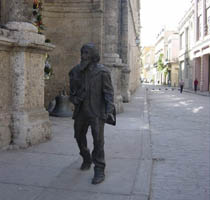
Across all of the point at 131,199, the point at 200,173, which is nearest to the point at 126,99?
the point at 200,173

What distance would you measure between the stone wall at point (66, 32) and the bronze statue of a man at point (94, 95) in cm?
805

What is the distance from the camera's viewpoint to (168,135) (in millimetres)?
7977

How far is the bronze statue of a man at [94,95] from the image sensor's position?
13.2ft

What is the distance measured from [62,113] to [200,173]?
252 inches

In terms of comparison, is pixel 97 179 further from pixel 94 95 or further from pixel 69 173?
pixel 94 95

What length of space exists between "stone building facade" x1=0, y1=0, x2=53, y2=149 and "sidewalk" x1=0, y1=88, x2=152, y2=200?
0.36 metres

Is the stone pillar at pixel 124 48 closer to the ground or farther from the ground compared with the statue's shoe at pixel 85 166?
farther from the ground

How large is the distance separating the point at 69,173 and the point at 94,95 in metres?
1.22

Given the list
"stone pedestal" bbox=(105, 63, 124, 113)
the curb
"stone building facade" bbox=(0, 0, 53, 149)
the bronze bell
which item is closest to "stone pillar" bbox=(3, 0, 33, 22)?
"stone building facade" bbox=(0, 0, 53, 149)

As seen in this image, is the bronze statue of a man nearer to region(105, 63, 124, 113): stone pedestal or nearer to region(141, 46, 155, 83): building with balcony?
region(105, 63, 124, 113): stone pedestal

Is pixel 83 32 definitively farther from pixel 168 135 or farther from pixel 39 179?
pixel 39 179

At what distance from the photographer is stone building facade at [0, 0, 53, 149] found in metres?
5.71

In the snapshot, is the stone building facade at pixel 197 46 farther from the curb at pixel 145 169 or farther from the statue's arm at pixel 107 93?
the statue's arm at pixel 107 93

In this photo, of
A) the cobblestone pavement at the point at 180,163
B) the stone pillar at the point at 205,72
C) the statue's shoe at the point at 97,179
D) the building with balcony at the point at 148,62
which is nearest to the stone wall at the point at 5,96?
the statue's shoe at the point at 97,179
